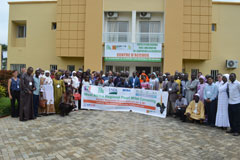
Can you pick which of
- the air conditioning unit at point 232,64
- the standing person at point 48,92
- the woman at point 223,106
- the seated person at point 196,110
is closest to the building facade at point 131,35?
the air conditioning unit at point 232,64

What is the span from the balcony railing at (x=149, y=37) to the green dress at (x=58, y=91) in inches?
376

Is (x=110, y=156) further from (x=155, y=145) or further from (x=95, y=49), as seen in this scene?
(x=95, y=49)

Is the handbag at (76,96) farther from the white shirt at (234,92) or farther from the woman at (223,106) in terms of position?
the white shirt at (234,92)

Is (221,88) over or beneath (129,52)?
beneath

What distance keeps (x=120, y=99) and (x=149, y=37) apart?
895cm

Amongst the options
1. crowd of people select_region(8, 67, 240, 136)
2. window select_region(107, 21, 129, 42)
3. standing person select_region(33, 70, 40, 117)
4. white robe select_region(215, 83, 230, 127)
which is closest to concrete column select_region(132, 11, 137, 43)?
window select_region(107, 21, 129, 42)

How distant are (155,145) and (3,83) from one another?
10172 millimetres

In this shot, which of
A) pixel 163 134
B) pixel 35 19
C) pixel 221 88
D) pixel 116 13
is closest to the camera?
pixel 163 134

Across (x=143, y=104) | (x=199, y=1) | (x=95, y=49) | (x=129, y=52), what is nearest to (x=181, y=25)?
(x=199, y=1)

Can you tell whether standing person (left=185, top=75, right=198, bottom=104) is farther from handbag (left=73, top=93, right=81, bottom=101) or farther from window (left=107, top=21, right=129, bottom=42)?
window (left=107, top=21, right=129, bottom=42)

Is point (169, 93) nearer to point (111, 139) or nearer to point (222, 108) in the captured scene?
point (222, 108)

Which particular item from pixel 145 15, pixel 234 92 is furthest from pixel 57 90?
pixel 145 15

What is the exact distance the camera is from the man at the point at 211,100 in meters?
6.86

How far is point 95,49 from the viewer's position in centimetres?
1539
